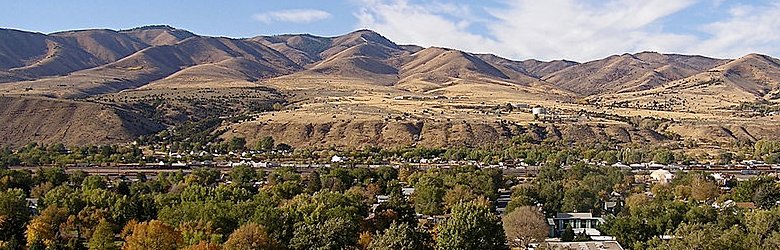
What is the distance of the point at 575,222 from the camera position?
4553cm

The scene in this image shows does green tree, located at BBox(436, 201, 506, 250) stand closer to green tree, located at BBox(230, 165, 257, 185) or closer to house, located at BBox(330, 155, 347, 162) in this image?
green tree, located at BBox(230, 165, 257, 185)

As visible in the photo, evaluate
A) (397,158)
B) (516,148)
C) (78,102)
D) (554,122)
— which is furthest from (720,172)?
(78,102)

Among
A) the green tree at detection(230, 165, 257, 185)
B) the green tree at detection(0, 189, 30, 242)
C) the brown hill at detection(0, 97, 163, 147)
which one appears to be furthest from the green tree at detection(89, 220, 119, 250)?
the brown hill at detection(0, 97, 163, 147)

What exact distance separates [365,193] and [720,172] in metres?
40.5

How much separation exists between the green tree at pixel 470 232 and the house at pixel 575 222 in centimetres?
1144

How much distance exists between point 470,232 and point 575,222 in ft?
51.5

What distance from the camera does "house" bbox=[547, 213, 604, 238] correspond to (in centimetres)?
4388

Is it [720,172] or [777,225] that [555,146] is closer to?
[720,172]

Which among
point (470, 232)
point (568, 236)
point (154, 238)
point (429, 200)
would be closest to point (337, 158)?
point (429, 200)

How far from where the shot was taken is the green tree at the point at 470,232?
3203 centimetres

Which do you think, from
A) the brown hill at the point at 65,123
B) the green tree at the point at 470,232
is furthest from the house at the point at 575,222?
the brown hill at the point at 65,123

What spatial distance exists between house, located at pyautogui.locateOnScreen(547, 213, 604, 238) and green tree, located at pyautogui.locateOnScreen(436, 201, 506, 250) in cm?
1144

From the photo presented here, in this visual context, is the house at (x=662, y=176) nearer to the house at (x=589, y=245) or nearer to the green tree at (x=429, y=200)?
the green tree at (x=429, y=200)

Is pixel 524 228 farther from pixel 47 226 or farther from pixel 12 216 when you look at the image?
pixel 12 216
